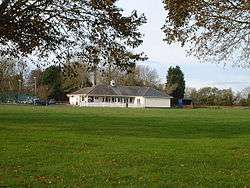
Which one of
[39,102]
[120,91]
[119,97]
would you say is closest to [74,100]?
[119,97]

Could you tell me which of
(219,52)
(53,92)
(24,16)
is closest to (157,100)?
(53,92)

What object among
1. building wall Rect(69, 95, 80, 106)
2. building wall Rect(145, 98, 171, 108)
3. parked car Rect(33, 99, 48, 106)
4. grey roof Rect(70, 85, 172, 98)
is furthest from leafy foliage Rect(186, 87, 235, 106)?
parked car Rect(33, 99, 48, 106)

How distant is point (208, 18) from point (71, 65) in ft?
22.1

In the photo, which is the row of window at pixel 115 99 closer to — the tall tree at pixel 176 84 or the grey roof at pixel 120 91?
the grey roof at pixel 120 91

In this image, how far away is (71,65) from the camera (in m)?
15.6

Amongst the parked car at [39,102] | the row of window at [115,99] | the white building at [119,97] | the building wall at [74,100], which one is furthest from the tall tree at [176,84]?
the parked car at [39,102]

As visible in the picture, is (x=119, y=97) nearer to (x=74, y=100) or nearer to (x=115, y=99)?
(x=115, y=99)

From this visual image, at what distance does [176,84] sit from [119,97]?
671 inches

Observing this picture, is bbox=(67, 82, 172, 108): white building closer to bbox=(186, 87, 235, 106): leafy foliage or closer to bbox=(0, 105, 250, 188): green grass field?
bbox=(186, 87, 235, 106): leafy foliage

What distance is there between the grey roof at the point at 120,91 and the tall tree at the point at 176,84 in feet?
22.3

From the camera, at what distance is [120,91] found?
13375 centimetres

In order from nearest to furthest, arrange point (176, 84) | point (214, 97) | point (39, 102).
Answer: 1. point (39, 102)
2. point (214, 97)
3. point (176, 84)

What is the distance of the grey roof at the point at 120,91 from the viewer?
12862 cm

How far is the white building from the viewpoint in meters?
130
